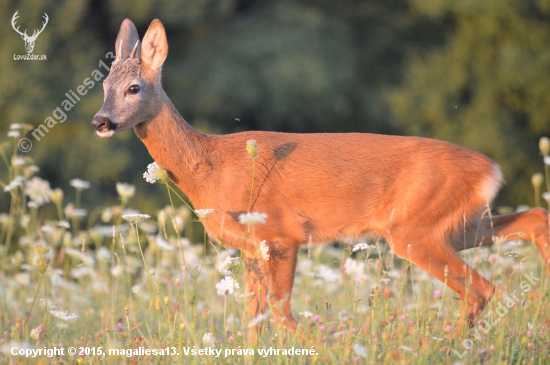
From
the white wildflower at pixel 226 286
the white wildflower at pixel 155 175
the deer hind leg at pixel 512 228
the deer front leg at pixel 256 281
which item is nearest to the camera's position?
the white wildflower at pixel 226 286

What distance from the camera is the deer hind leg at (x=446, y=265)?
5082 mm

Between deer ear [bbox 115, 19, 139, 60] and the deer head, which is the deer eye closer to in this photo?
the deer head

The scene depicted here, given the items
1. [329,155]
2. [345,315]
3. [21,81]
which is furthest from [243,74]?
[345,315]

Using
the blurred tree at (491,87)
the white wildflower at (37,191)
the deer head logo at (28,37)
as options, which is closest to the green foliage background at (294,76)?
the blurred tree at (491,87)

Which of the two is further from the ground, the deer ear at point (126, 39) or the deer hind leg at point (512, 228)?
the deer ear at point (126, 39)

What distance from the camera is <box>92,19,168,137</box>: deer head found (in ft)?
16.4

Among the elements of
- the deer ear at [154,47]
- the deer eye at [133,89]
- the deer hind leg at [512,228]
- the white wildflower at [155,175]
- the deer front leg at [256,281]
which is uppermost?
the deer ear at [154,47]

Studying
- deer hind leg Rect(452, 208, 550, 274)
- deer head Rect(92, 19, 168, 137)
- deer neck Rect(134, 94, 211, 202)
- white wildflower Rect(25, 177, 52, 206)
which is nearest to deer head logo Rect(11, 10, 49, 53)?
white wildflower Rect(25, 177, 52, 206)

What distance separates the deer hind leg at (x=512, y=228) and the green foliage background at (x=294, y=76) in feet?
29.0

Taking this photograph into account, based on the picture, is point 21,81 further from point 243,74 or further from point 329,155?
point 329,155

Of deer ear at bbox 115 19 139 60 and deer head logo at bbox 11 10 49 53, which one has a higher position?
deer head logo at bbox 11 10 49 53

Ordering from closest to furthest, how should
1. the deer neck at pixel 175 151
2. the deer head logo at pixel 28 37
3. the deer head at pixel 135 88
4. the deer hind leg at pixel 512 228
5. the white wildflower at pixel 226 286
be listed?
the white wildflower at pixel 226 286 < the deer head at pixel 135 88 < the deer neck at pixel 175 151 < the deer hind leg at pixel 512 228 < the deer head logo at pixel 28 37

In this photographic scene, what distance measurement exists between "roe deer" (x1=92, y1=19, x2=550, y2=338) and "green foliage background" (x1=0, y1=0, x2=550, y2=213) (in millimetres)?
9061

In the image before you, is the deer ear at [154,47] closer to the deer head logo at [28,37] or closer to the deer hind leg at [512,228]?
the deer hind leg at [512,228]
